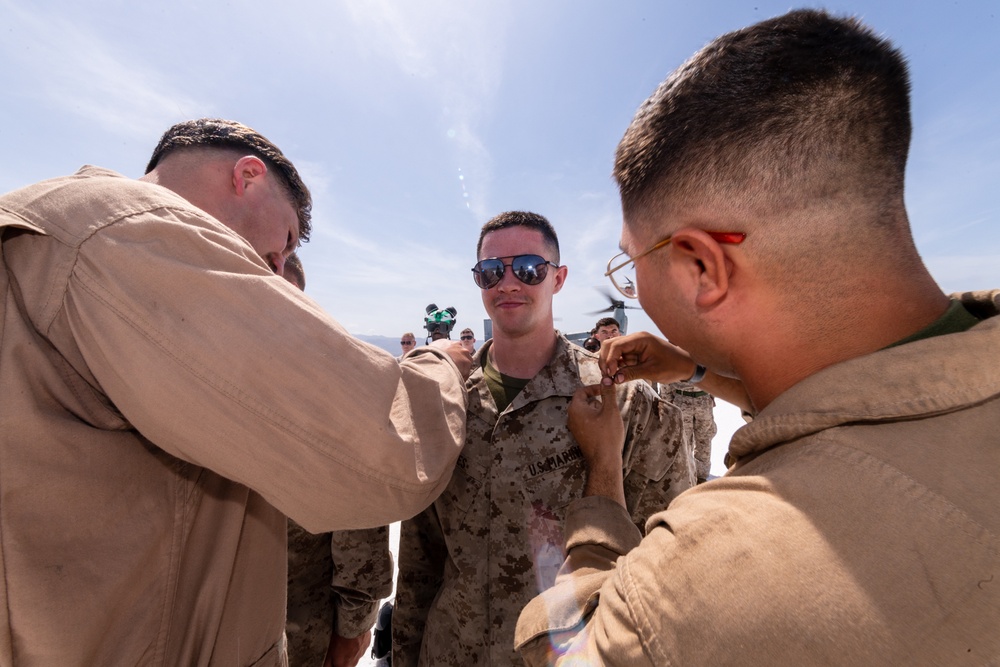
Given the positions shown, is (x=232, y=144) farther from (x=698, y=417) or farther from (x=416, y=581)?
(x=698, y=417)

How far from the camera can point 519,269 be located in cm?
265

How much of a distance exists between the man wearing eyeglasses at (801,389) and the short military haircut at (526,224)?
1.51m

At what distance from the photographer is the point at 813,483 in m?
0.70

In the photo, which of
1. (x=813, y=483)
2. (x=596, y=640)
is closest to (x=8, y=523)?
(x=596, y=640)

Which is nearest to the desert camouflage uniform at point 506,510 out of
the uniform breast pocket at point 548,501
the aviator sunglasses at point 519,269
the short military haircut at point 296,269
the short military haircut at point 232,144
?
the uniform breast pocket at point 548,501

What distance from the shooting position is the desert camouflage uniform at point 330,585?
243 cm

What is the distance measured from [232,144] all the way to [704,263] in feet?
6.09

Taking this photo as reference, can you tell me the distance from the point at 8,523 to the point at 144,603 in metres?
0.39

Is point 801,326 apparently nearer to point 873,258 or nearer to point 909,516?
point 873,258

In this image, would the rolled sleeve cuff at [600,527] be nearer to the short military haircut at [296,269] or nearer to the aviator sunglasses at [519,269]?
the aviator sunglasses at [519,269]

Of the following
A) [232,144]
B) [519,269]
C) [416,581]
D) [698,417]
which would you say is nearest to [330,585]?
[416,581]

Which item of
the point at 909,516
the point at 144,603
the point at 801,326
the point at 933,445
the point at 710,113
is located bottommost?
the point at 144,603

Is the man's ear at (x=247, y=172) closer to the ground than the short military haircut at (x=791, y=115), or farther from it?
farther from it

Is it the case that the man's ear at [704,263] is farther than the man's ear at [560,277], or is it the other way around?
the man's ear at [560,277]
